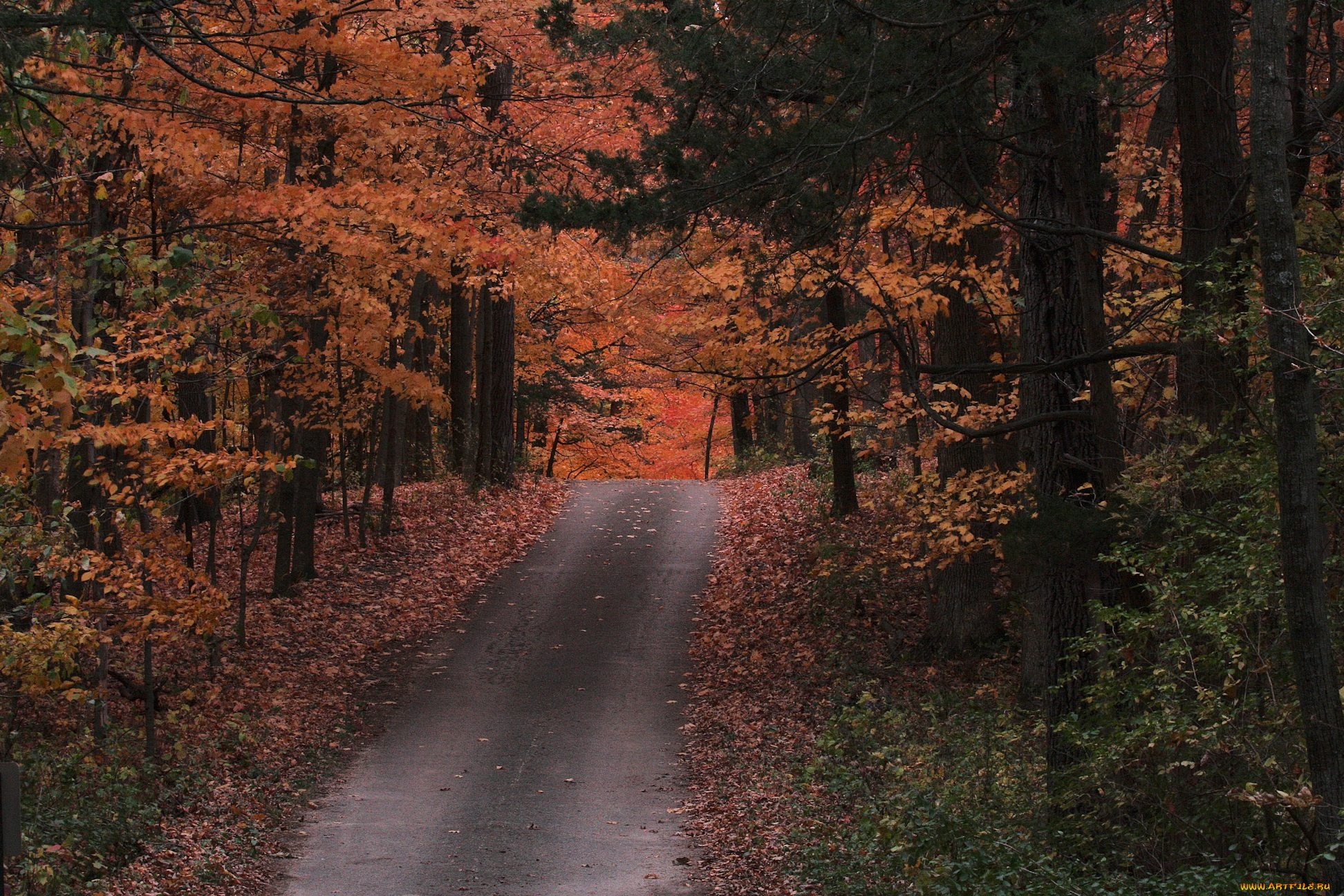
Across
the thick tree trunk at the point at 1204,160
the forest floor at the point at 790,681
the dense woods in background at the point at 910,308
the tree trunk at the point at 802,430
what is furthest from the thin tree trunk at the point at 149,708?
the tree trunk at the point at 802,430

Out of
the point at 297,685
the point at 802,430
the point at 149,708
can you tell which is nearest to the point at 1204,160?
the point at 149,708

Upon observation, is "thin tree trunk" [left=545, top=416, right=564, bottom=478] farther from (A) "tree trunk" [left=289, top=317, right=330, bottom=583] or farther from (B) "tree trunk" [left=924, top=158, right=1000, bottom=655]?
(B) "tree trunk" [left=924, top=158, right=1000, bottom=655]

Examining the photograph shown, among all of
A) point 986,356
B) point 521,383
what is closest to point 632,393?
Answer: point 521,383

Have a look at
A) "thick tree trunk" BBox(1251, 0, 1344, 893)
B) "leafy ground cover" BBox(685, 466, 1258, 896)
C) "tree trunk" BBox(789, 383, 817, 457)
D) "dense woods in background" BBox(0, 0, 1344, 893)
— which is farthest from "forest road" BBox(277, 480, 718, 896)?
"tree trunk" BBox(789, 383, 817, 457)

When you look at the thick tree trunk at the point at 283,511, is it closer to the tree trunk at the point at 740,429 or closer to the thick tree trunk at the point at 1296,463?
the thick tree trunk at the point at 1296,463

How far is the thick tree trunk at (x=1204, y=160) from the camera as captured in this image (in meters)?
6.38

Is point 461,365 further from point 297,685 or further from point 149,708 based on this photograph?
point 149,708

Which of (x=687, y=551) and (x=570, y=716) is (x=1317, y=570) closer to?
(x=570, y=716)

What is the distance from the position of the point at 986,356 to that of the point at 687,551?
8.06 metres

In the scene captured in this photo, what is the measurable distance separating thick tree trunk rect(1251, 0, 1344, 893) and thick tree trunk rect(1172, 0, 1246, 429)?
6.03 ft

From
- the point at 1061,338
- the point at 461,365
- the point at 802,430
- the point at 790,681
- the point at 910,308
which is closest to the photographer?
the point at 1061,338

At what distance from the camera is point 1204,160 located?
6.62 metres

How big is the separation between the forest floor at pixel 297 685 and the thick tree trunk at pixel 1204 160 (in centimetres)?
720

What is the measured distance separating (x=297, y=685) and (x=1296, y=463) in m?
10.6
